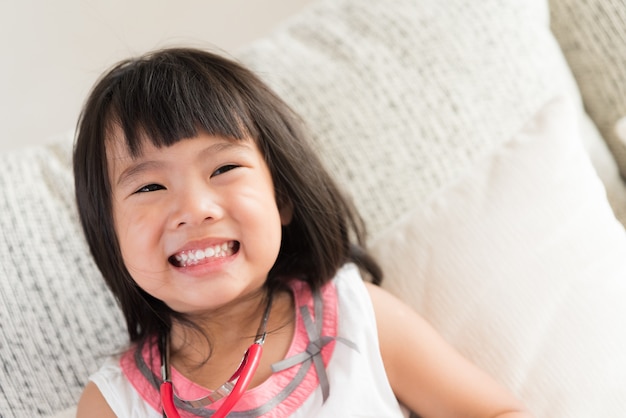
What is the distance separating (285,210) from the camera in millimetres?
1063

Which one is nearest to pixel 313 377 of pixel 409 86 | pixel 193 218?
pixel 193 218

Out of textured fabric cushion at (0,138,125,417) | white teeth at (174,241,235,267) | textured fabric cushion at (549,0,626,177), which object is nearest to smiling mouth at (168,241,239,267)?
white teeth at (174,241,235,267)

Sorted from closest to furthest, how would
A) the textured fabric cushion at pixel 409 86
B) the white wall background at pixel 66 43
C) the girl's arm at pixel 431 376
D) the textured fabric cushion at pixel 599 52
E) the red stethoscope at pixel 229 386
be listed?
the red stethoscope at pixel 229 386 < the girl's arm at pixel 431 376 < the textured fabric cushion at pixel 409 86 < the textured fabric cushion at pixel 599 52 < the white wall background at pixel 66 43

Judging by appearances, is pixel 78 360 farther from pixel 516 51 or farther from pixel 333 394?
pixel 516 51

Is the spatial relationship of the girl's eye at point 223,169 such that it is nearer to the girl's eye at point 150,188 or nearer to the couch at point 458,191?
the girl's eye at point 150,188

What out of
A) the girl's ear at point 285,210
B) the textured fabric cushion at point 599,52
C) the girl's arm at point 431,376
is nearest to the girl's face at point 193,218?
the girl's ear at point 285,210

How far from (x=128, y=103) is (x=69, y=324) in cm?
37

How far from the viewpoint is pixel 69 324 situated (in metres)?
1.06

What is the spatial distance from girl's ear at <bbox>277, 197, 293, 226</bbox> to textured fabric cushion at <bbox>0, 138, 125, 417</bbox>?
305mm

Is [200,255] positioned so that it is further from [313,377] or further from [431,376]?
[431,376]

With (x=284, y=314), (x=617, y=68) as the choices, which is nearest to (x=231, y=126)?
(x=284, y=314)

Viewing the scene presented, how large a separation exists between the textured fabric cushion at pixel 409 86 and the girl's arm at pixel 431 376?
0.78 feet

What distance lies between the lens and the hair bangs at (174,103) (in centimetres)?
89

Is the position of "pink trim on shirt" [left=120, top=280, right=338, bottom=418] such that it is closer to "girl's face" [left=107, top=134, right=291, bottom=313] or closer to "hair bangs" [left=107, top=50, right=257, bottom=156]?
"girl's face" [left=107, top=134, right=291, bottom=313]
